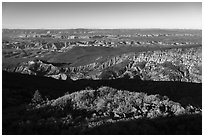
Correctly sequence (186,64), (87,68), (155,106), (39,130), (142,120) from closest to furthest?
(39,130) → (142,120) → (155,106) → (186,64) → (87,68)

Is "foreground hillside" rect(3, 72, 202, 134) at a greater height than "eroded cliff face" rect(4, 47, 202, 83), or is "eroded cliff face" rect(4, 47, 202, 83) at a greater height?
"foreground hillside" rect(3, 72, 202, 134)

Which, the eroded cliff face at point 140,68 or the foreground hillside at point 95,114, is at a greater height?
the foreground hillside at point 95,114

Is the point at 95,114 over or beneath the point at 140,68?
over

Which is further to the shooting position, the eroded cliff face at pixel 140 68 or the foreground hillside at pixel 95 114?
the eroded cliff face at pixel 140 68

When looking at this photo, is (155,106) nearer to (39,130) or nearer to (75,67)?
(39,130)

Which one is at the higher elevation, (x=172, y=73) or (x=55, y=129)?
(x=55, y=129)

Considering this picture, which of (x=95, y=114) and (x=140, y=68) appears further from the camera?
(x=140, y=68)

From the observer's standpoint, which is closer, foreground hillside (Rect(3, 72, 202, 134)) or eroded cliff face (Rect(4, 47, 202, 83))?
foreground hillside (Rect(3, 72, 202, 134))

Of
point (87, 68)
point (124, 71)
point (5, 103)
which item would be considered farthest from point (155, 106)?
point (87, 68)
